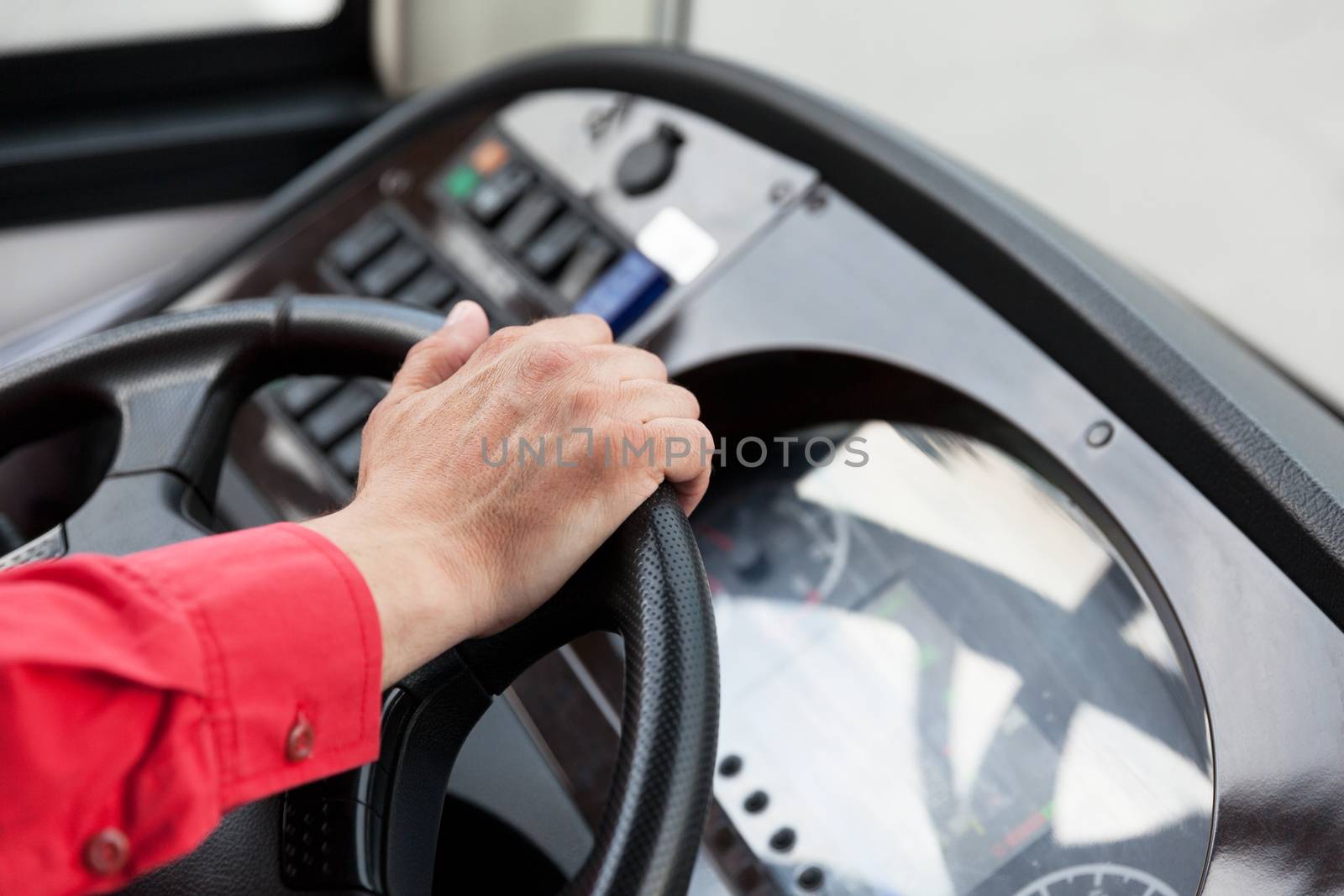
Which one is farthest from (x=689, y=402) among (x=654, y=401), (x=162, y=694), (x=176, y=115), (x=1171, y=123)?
(x=176, y=115)

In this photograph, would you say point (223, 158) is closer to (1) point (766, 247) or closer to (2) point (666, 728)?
(1) point (766, 247)

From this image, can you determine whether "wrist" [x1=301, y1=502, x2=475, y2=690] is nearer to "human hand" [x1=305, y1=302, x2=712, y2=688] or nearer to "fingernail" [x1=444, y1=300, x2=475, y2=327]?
"human hand" [x1=305, y1=302, x2=712, y2=688]

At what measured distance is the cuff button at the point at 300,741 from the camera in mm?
467

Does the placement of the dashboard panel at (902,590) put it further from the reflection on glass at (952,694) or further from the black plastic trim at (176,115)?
the black plastic trim at (176,115)

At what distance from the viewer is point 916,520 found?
0.81m

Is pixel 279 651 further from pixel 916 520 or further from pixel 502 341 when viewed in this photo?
pixel 916 520

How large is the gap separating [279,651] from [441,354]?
21 cm

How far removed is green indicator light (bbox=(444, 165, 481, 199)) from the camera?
1.04 meters

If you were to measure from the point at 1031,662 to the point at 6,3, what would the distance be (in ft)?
3.85

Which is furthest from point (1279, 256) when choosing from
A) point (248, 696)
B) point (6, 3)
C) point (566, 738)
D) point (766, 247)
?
point (6, 3)

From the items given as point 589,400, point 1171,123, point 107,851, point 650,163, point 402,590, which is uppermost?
point 1171,123

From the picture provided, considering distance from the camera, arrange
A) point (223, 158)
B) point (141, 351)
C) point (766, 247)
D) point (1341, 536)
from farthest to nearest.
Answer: point (223, 158) → point (766, 247) → point (141, 351) → point (1341, 536)

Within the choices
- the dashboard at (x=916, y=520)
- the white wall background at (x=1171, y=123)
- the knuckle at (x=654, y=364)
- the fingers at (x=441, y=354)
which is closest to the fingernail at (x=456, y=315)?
the fingers at (x=441, y=354)

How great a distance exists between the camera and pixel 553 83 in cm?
105
